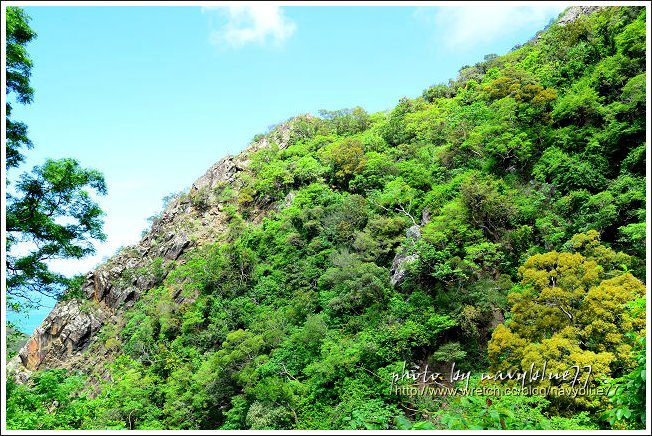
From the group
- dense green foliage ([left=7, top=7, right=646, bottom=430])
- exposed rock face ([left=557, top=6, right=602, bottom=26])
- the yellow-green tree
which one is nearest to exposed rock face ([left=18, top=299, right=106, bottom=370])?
dense green foliage ([left=7, top=7, right=646, bottom=430])

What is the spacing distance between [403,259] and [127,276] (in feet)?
80.3

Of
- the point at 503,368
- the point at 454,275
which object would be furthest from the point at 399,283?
the point at 503,368

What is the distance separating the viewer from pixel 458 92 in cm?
2508

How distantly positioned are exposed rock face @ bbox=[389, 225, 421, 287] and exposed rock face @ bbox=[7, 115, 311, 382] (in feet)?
58.5

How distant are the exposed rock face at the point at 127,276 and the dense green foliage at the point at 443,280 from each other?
300 inches

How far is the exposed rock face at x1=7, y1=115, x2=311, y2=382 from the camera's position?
28547 millimetres

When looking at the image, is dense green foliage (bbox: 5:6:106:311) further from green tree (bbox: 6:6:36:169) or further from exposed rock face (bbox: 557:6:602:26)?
exposed rock face (bbox: 557:6:602:26)

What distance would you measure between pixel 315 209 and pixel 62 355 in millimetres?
21162

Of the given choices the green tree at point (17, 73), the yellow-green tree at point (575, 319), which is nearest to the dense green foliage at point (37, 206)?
the green tree at point (17, 73)

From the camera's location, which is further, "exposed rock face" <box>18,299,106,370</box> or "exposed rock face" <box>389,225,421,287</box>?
"exposed rock face" <box>18,299,106,370</box>

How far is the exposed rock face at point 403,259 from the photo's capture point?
14.1 m

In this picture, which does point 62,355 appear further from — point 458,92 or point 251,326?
point 458,92

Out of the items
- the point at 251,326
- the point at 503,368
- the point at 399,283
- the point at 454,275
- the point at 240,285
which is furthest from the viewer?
the point at 240,285

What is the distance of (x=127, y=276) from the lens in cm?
3111
